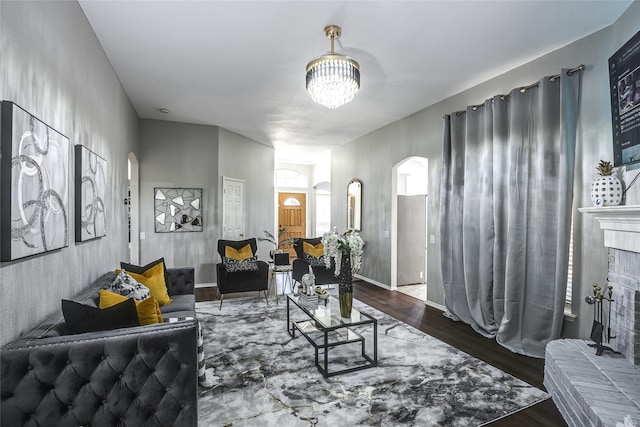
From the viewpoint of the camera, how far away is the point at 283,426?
209 centimetres

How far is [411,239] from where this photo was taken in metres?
6.04

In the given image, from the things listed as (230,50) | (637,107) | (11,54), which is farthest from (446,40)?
(11,54)

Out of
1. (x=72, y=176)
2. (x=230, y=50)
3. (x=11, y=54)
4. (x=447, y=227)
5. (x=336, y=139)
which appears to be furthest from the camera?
(x=336, y=139)

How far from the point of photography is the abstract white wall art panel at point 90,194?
2.40 m

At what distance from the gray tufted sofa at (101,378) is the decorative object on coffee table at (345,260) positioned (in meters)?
1.69

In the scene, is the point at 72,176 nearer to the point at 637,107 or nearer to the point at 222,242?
the point at 222,242

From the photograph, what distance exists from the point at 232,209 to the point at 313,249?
6.25 ft

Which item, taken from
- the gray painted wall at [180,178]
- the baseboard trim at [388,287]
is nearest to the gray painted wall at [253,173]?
the gray painted wall at [180,178]

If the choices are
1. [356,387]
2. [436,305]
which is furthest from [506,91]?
[356,387]

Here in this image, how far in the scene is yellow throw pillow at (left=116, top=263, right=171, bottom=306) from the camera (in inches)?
123

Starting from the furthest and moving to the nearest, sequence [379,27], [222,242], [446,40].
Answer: [222,242]
[446,40]
[379,27]

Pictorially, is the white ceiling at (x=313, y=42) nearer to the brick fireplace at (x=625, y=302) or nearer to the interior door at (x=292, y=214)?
the brick fireplace at (x=625, y=302)

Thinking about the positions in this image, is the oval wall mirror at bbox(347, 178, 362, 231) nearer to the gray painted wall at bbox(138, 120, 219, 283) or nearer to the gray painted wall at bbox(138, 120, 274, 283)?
the gray painted wall at bbox(138, 120, 274, 283)

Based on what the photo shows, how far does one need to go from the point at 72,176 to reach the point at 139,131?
3675 millimetres
